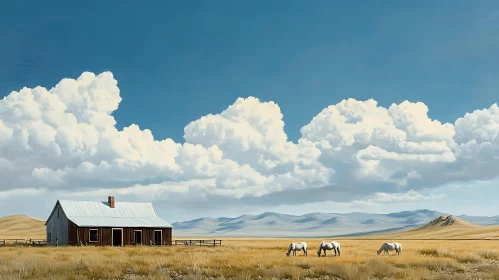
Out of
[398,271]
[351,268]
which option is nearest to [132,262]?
[351,268]

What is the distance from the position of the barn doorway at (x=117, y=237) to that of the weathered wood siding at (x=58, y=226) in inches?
193

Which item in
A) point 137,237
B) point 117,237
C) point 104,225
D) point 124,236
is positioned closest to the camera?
point 104,225

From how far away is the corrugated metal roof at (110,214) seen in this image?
5925 cm

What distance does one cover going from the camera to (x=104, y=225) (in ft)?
192

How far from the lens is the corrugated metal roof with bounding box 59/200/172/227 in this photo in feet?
194

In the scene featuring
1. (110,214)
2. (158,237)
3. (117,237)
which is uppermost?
(110,214)

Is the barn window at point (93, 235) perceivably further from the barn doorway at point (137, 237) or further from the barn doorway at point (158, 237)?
the barn doorway at point (158, 237)

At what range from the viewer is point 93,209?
6169cm

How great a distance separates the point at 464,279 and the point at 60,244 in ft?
156

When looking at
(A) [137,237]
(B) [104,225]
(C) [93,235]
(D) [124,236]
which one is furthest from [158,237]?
(C) [93,235]

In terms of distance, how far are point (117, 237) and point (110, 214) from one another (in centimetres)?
336

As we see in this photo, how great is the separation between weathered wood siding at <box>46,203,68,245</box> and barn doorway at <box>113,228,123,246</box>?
491 centimetres

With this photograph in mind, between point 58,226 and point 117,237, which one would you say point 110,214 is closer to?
point 117,237

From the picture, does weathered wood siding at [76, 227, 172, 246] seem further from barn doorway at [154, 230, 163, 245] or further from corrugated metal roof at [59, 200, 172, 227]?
corrugated metal roof at [59, 200, 172, 227]
